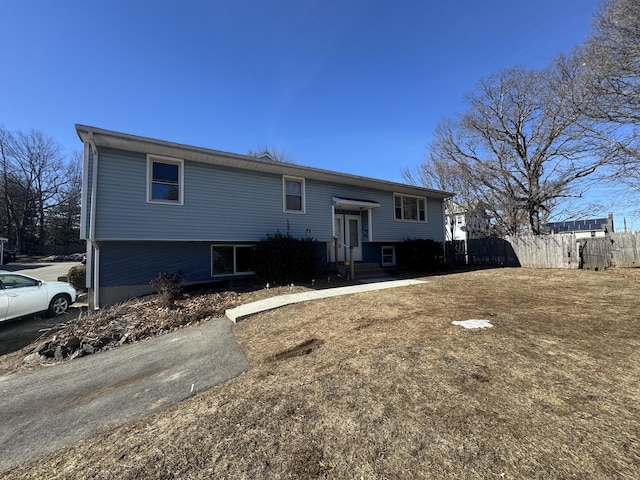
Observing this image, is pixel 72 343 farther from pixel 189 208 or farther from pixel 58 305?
pixel 189 208

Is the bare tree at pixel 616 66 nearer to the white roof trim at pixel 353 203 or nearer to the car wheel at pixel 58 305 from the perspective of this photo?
the white roof trim at pixel 353 203

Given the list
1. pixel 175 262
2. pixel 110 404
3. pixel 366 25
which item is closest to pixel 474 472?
pixel 110 404

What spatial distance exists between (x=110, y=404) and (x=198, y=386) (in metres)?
1.07

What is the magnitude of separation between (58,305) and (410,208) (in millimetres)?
14981

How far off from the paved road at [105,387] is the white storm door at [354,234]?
9011 millimetres

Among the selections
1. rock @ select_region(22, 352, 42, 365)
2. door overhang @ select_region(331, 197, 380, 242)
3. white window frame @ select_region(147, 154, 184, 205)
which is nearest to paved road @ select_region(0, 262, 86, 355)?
rock @ select_region(22, 352, 42, 365)

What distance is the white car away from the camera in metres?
7.91

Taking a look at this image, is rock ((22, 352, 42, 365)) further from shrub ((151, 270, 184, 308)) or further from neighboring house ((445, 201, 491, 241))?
neighboring house ((445, 201, 491, 241))

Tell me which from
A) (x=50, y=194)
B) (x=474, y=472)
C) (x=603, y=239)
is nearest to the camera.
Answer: (x=474, y=472)

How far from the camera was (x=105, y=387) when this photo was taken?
14.3 ft

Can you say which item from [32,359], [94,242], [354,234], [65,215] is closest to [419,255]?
[354,234]

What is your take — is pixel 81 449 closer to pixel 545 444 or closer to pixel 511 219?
pixel 545 444

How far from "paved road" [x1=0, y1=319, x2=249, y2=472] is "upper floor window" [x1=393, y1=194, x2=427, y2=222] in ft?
37.8

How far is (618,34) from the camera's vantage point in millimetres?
10680
